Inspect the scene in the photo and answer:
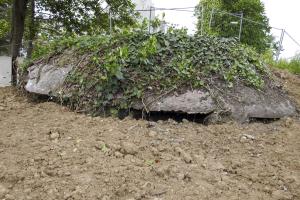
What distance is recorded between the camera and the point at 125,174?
2551mm

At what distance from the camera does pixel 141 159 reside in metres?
2.84

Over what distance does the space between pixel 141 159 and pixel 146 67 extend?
1.66 metres

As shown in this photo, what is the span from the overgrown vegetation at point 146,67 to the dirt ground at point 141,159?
409 millimetres

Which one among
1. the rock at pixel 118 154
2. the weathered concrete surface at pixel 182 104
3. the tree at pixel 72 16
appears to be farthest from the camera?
the tree at pixel 72 16

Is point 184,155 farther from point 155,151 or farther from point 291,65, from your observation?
point 291,65

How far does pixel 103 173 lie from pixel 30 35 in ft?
22.6

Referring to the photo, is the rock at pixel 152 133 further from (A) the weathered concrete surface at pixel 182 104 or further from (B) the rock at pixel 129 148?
(A) the weathered concrete surface at pixel 182 104

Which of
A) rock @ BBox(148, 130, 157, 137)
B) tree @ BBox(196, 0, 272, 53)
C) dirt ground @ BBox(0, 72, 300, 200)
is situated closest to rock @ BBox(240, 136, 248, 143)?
dirt ground @ BBox(0, 72, 300, 200)

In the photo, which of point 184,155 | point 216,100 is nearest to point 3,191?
point 184,155

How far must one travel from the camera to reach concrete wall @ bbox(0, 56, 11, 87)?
6816 millimetres

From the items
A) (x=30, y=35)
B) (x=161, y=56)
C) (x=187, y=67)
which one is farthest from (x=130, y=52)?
(x=30, y=35)

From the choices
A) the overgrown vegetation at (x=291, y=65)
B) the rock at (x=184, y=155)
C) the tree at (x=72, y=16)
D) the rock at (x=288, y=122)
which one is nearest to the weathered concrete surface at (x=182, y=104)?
the rock at (x=288, y=122)

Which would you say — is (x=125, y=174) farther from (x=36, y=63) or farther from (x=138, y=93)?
(x=36, y=63)

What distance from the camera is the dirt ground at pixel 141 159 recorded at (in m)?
2.40
